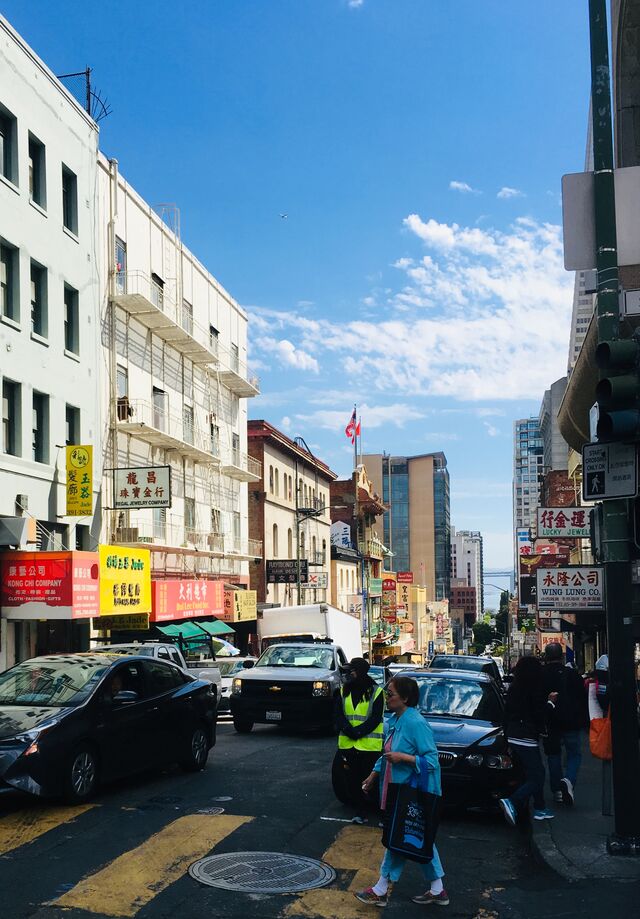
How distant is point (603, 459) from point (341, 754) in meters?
4.40

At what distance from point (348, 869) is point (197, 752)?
5.32m

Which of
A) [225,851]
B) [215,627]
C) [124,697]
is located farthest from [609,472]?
[215,627]

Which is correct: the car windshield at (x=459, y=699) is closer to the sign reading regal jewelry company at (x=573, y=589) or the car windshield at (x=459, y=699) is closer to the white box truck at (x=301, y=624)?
the sign reading regal jewelry company at (x=573, y=589)

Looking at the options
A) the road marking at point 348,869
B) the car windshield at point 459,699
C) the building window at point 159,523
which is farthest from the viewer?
the building window at point 159,523

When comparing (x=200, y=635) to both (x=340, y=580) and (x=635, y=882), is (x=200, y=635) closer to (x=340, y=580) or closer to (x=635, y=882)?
(x=635, y=882)

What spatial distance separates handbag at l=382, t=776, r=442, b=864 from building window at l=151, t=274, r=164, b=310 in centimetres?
2874

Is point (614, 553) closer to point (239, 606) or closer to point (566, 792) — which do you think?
point (566, 792)

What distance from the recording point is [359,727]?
10.4 metres

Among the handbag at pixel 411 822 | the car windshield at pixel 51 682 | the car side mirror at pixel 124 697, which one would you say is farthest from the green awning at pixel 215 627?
the handbag at pixel 411 822

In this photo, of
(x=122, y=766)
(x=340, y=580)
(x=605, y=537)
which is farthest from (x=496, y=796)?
(x=340, y=580)

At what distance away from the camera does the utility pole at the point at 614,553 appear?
8414 mm

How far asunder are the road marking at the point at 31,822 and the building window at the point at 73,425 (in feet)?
62.1

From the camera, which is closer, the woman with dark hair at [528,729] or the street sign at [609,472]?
the street sign at [609,472]

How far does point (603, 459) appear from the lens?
888 cm
